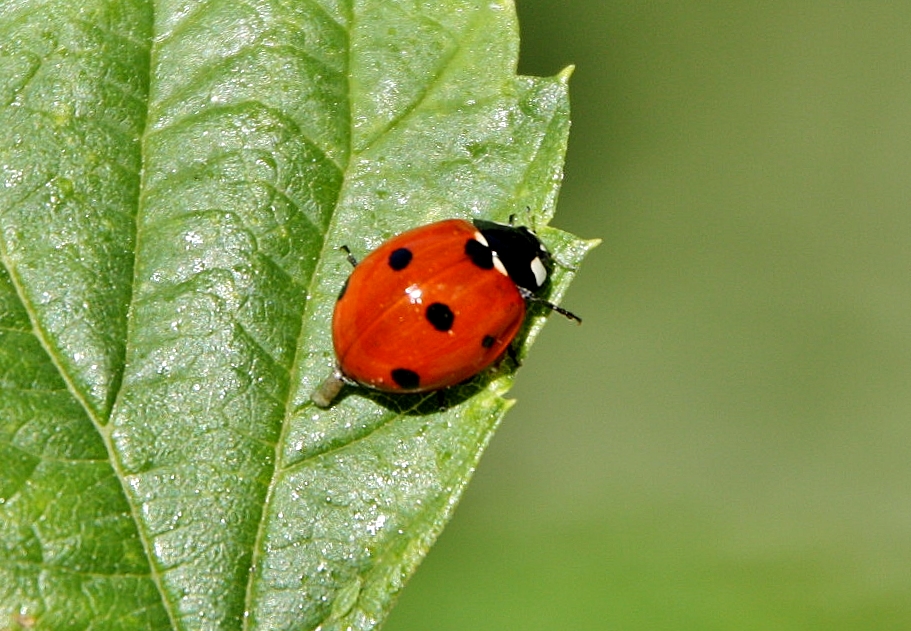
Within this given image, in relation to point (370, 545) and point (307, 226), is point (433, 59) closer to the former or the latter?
point (307, 226)

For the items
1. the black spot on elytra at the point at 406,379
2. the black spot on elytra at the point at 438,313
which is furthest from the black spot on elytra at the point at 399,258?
the black spot on elytra at the point at 406,379

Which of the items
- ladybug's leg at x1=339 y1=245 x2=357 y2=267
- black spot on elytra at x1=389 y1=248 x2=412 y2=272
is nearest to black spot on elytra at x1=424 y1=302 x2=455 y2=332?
black spot on elytra at x1=389 y1=248 x2=412 y2=272

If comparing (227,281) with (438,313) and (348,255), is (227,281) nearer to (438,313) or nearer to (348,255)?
(348,255)

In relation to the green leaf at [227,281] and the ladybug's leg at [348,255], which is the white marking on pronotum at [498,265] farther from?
the ladybug's leg at [348,255]

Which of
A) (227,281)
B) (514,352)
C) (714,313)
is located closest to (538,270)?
(514,352)

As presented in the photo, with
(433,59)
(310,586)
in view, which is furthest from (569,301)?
(310,586)

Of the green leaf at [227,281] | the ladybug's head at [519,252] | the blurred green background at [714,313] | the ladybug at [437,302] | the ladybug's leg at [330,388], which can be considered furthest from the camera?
the blurred green background at [714,313]
